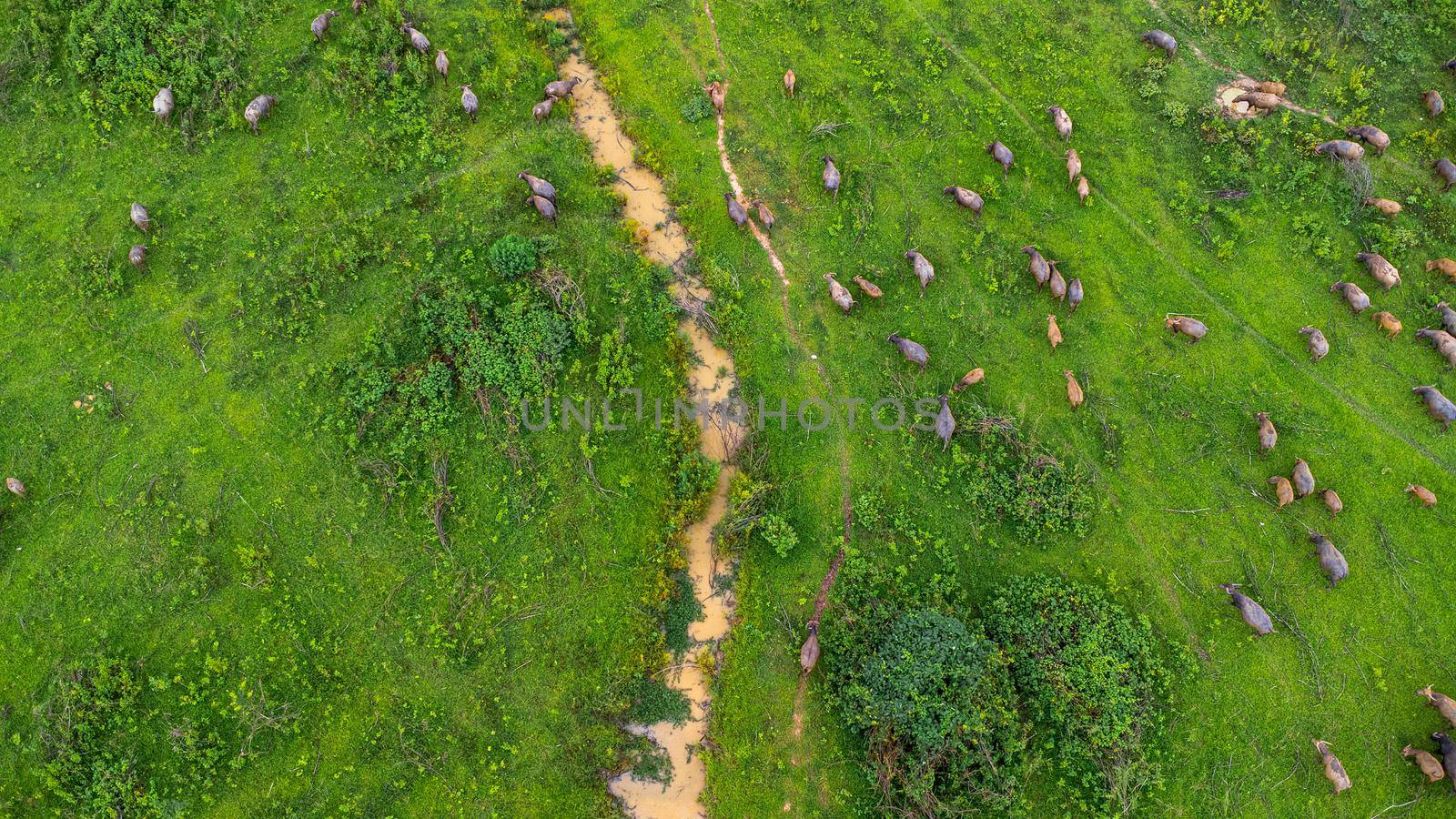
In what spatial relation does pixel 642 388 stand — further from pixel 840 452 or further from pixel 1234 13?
pixel 1234 13

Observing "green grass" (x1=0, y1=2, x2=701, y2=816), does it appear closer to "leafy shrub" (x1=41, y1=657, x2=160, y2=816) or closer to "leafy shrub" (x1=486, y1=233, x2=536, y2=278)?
"leafy shrub" (x1=41, y1=657, x2=160, y2=816)

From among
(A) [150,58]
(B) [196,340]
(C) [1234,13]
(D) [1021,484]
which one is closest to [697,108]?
(D) [1021,484]

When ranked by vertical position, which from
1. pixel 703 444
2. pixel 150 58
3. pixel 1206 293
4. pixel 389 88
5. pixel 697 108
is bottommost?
pixel 703 444

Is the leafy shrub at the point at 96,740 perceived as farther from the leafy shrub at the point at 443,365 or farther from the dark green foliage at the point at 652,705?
the dark green foliage at the point at 652,705

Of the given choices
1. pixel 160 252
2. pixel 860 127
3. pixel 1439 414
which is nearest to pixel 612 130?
pixel 860 127

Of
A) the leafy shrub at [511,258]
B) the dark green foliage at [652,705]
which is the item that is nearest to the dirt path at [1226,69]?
the leafy shrub at [511,258]

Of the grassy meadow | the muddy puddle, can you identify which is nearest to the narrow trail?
the grassy meadow
